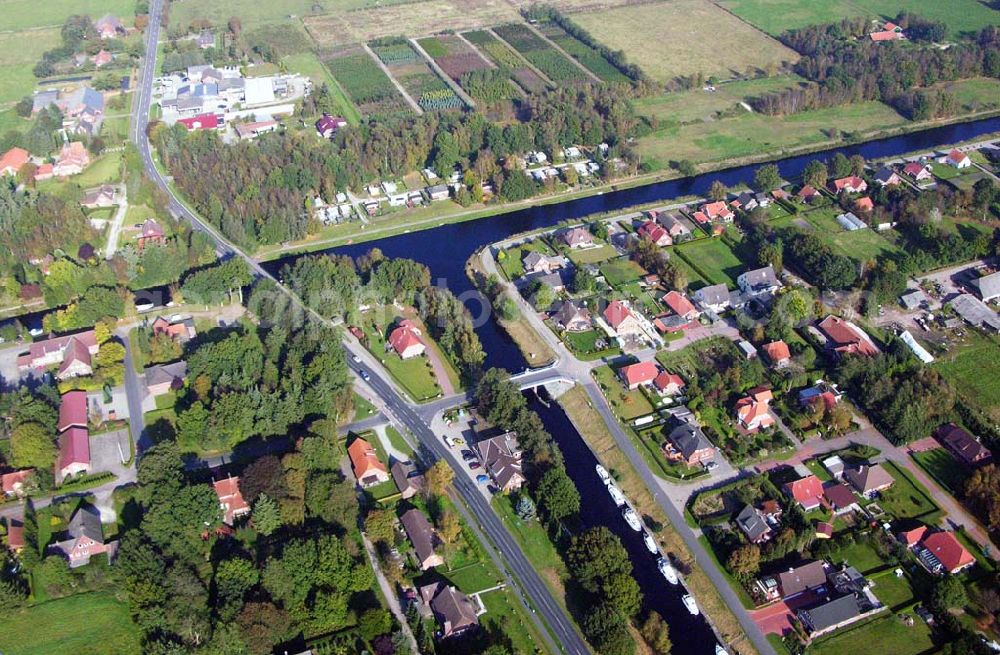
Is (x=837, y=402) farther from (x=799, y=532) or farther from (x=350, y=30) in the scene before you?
(x=350, y=30)

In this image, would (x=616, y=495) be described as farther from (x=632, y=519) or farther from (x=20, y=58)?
(x=20, y=58)

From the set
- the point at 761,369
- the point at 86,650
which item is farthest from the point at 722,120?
the point at 86,650

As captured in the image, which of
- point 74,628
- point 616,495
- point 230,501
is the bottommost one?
point 74,628

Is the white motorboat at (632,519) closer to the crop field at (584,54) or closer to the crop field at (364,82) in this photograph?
the crop field at (364,82)

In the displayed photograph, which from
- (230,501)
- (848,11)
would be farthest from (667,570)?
(848,11)

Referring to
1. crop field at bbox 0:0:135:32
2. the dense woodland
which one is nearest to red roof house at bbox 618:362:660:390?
the dense woodland

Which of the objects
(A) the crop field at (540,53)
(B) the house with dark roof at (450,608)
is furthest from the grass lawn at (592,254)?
(A) the crop field at (540,53)

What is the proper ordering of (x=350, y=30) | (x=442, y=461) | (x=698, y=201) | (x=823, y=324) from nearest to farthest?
(x=442, y=461) → (x=823, y=324) → (x=698, y=201) → (x=350, y=30)
